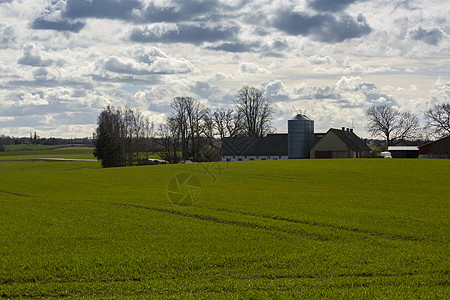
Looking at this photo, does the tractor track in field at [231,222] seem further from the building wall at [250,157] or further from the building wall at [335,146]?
the building wall at [250,157]

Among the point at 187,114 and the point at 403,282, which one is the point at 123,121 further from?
the point at 403,282

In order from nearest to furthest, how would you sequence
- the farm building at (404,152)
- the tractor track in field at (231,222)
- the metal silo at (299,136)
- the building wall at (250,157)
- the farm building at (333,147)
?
the tractor track in field at (231,222)
the farm building at (333,147)
the metal silo at (299,136)
the building wall at (250,157)
the farm building at (404,152)

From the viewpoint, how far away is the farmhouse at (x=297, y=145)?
88.5 meters

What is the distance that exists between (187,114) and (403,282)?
99.6 m

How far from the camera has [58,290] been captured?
464 inches

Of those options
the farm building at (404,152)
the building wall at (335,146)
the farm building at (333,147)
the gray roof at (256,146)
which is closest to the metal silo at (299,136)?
the farm building at (333,147)

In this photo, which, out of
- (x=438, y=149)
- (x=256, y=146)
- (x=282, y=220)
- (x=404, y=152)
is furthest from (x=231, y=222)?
(x=404, y=152)

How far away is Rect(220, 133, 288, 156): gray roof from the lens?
99.2 metres

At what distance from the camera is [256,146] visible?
100 metres

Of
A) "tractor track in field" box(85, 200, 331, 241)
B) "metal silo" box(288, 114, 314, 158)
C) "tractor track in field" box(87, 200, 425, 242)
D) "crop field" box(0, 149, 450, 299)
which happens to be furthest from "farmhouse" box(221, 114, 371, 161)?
"tractor track in field" box(85, 200, 331, 241)

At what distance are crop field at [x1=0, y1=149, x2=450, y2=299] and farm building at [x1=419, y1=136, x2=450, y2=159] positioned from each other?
2382 inches

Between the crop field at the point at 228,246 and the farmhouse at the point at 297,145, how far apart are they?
56.0 metres

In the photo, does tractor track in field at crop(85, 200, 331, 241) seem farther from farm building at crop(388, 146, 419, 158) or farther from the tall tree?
farm building at crop(388, 146, 419, 158)

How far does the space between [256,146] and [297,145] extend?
11.3 meters
